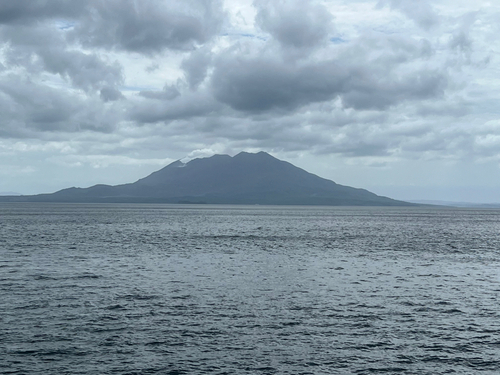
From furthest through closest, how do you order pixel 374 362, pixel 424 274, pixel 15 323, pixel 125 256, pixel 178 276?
pixel 125 256, pixel 424 274, pixel 178 276, pixel 15 323, pixel 374 362

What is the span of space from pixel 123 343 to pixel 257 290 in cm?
1742

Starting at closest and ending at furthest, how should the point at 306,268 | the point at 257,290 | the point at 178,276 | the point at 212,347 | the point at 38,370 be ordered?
the point at 38,370, the point at 212,347, the point at 257,290, the point at 178,276, the point at 306,268

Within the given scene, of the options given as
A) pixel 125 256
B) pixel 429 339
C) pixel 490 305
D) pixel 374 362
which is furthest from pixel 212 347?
pixel 125 256

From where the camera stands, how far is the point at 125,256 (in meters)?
66.6

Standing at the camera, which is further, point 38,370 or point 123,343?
point 123,343

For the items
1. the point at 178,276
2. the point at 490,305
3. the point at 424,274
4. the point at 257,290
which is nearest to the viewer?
the point at 490,305

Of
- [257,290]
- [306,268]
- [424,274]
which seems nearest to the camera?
[257,290]

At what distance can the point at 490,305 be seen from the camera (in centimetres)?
3700

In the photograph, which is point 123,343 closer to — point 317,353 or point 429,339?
point 317,353

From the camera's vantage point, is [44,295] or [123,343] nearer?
[123,343]

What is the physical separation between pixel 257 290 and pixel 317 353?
17189mm

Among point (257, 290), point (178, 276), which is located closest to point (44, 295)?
point (178, 276)

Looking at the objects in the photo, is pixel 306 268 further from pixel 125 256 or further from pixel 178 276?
pixel 125 256

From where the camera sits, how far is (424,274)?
5269 cm
